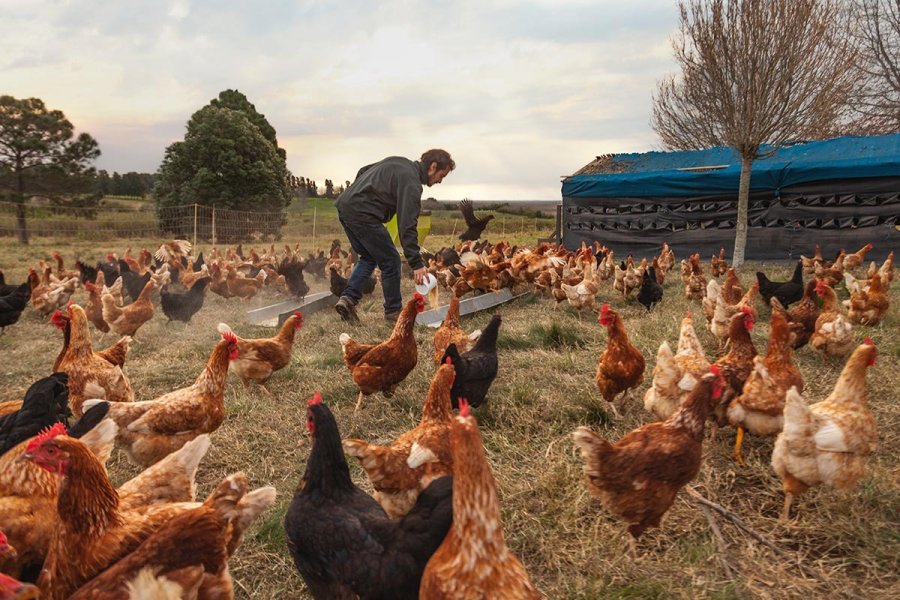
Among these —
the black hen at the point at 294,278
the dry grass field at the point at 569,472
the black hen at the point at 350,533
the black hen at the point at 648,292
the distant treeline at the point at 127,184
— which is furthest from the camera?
the distant treeline at the point at 127,184

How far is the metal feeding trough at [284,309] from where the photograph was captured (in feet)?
22.2

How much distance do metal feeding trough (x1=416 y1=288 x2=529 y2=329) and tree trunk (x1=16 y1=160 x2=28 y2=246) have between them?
1494 cm

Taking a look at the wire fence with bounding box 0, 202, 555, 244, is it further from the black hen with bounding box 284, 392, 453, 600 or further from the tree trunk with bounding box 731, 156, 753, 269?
the black hen with bounding box 284, 392, 453, 600

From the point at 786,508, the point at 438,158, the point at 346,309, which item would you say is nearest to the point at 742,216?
the point at 438,158

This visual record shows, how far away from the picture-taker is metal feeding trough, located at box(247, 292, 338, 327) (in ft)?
22.2

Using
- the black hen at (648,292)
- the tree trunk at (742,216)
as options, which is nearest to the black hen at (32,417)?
the black hen at (648,292)

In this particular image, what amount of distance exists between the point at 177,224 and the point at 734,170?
21.1 m

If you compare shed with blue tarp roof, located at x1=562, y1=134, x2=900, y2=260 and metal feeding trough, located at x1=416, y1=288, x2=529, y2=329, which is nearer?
metal feeding trough, located at x1=416, y1=288, x2=529, y2=329

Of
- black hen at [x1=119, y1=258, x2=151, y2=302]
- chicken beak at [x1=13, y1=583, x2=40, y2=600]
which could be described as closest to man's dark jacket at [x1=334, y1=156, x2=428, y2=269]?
black hen at [x1=119, y1=258, x2=151, y2=302]

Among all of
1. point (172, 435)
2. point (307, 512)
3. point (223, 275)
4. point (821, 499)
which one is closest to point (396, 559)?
point (307, 512)

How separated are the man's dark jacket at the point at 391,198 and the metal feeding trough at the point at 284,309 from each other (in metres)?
1.60

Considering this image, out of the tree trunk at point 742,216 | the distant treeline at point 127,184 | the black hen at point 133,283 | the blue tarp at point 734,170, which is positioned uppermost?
the distant treeline at point 127,184

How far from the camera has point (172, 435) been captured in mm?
3055

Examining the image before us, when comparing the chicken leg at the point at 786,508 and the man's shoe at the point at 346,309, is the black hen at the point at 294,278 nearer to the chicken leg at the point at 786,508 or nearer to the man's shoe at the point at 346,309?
the man's shoe at the point at 346,309
